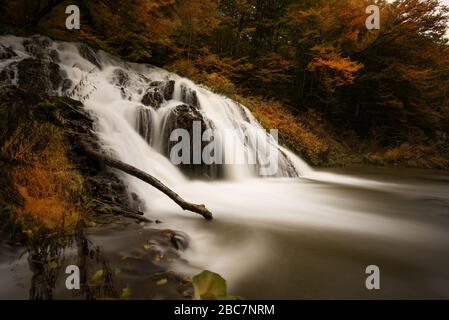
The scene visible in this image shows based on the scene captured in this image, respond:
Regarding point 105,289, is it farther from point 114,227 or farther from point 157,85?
point 157,85

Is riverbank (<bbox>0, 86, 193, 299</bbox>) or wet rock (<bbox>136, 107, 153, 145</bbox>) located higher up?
wet rock (<bbox>136, 107, 153, 145</bbox>)

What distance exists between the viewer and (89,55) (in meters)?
9.78

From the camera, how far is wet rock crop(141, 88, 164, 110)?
7707 millimetres

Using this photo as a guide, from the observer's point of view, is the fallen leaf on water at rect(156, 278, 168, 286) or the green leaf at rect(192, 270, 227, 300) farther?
the fallen leaf on water at rect(156, 278, 168, 286)

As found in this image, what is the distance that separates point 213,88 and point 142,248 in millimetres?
10273

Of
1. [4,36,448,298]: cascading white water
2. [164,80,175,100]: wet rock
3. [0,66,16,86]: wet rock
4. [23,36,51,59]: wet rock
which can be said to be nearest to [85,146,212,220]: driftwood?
[4,36,448,298]: cascading white water

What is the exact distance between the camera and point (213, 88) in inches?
489

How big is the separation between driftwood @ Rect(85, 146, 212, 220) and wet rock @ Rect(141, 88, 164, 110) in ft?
11.8

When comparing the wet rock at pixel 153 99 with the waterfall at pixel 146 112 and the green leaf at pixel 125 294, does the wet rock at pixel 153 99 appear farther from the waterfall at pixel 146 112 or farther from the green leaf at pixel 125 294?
the green leaf at pixel 125 294

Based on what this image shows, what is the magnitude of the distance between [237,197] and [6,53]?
254 inches

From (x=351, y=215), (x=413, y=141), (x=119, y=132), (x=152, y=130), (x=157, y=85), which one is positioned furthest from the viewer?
(x=413, y=141)

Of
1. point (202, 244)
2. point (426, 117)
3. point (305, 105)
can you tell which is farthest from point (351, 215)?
point (426, 117)

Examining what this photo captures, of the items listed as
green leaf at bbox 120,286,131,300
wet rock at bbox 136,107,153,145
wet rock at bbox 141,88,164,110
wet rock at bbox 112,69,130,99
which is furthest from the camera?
wet rock at bbox 112,69,130,99

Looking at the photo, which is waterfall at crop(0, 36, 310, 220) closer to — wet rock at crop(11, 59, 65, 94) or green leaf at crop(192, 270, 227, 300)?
wet rock at crop(11, 59, 65, 94)
